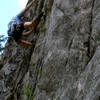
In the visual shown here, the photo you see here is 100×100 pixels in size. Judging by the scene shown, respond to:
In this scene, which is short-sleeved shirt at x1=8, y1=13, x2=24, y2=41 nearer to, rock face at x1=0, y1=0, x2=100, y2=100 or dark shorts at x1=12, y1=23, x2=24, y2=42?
dark shorts at x1=12, y1=23, x2=24, y2=42

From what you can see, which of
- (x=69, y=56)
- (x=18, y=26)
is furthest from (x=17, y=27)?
(x=69, y=56)

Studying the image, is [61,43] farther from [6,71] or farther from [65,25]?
[6,71]

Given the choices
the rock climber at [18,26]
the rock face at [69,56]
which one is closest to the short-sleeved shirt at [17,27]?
the rock climber at [18,26]

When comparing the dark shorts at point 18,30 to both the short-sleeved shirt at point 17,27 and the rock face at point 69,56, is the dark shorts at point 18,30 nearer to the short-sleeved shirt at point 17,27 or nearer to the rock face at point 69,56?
the short-sleeved shirt at point 17,27

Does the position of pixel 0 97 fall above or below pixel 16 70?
below

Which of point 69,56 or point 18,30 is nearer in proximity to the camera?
point 69,56

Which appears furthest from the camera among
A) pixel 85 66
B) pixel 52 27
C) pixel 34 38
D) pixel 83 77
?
pixel 34 38

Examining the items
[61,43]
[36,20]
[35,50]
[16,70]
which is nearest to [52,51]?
[61,43]

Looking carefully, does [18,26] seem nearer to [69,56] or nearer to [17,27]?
[17,27]

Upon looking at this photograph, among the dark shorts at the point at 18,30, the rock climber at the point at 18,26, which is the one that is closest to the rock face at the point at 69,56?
the rock climber at the point at 18,26

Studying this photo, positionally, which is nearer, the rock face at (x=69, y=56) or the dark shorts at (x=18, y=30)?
the rock face at (x=69, y=56)

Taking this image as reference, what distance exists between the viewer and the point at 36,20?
12.8 meters

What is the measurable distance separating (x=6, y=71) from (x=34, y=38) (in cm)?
275

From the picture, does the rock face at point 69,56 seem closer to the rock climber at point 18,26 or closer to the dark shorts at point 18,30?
the rock climber at point 18,26
